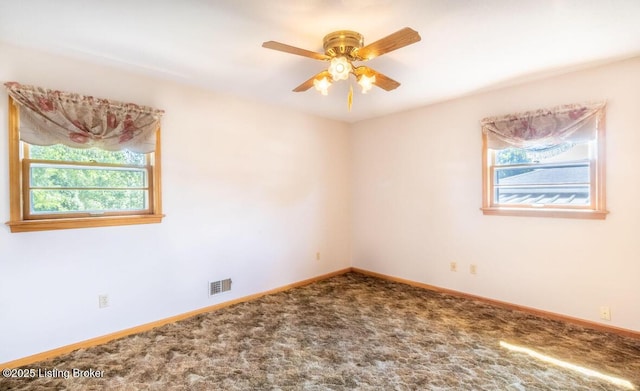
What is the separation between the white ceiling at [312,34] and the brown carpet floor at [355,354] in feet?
7.99

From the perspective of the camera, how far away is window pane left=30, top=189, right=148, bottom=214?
8.11 feet

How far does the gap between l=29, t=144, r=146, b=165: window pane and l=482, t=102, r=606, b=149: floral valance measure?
3736 millimetres

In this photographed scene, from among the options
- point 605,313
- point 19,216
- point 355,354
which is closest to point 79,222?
point 19,216

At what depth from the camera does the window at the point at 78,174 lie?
2.32 metres

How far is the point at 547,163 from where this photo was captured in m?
3.12

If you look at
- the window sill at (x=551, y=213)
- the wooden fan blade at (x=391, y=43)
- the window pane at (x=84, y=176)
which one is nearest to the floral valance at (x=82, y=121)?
the window pane at (x=84, y=176)

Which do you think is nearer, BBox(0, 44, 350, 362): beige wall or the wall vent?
BBox(0, 44, 350, 362): beige wall

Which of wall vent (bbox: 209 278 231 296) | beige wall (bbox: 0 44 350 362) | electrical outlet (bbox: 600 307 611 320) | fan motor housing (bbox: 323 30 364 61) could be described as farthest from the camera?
wall vent (bbox: 209 278 231 296)

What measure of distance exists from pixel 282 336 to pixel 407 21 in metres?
2.71

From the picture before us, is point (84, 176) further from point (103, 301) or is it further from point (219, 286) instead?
point (219, 286)

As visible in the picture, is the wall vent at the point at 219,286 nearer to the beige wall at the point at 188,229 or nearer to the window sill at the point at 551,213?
the beige wall at the point at 188,229

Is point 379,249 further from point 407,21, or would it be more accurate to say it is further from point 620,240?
point 407,21

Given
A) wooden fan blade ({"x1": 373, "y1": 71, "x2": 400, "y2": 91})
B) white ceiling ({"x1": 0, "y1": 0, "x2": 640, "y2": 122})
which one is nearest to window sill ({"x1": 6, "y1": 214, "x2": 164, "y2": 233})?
white ceiling ({"x1": 0, "y1": 0, "x2": 640, "y2": 122})

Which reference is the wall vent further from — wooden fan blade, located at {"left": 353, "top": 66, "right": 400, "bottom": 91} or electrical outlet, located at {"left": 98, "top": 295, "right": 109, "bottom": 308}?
wooden fan blade, located at {"left": 353, "top": 66, "right": 400, "bottom": 91}
